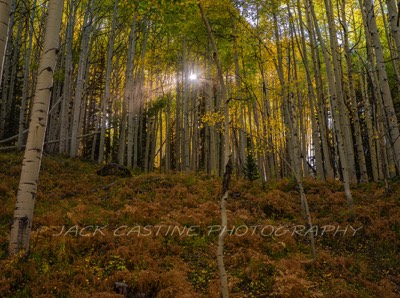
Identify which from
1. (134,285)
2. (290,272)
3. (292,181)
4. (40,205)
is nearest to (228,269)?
(290,272)

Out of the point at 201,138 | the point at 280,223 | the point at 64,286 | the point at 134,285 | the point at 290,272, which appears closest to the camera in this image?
the point at 64,286

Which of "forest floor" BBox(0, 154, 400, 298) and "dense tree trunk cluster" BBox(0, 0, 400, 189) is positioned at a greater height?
"dense tree trunk cluster" BBox(0, 0, 400, 189)

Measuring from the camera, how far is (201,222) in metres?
8.62

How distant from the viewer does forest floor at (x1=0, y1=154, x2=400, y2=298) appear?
5312 millimetres

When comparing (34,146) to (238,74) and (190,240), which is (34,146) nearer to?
(190,240)

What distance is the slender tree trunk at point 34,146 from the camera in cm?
514

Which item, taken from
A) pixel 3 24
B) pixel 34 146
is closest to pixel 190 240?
pixel 34 146

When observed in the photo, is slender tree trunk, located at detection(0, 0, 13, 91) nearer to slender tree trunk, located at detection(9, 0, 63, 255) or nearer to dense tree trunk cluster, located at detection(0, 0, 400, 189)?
slender tree trunk, located at detection(9, 0, 63, 255)

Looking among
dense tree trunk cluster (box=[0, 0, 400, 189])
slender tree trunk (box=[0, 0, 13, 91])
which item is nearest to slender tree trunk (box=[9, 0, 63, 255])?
slender tree trunk (box=[0, 0, 13, 91])

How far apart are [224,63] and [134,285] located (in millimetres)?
15525

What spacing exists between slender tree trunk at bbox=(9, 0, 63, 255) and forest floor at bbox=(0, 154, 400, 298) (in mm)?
456

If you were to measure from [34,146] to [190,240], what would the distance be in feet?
13.8

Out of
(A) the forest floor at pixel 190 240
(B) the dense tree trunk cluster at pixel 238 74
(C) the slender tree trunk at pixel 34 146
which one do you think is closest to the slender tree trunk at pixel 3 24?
(C) the slender tree trunk at pixel 34 146

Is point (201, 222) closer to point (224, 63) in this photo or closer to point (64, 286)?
point (64, 286)
